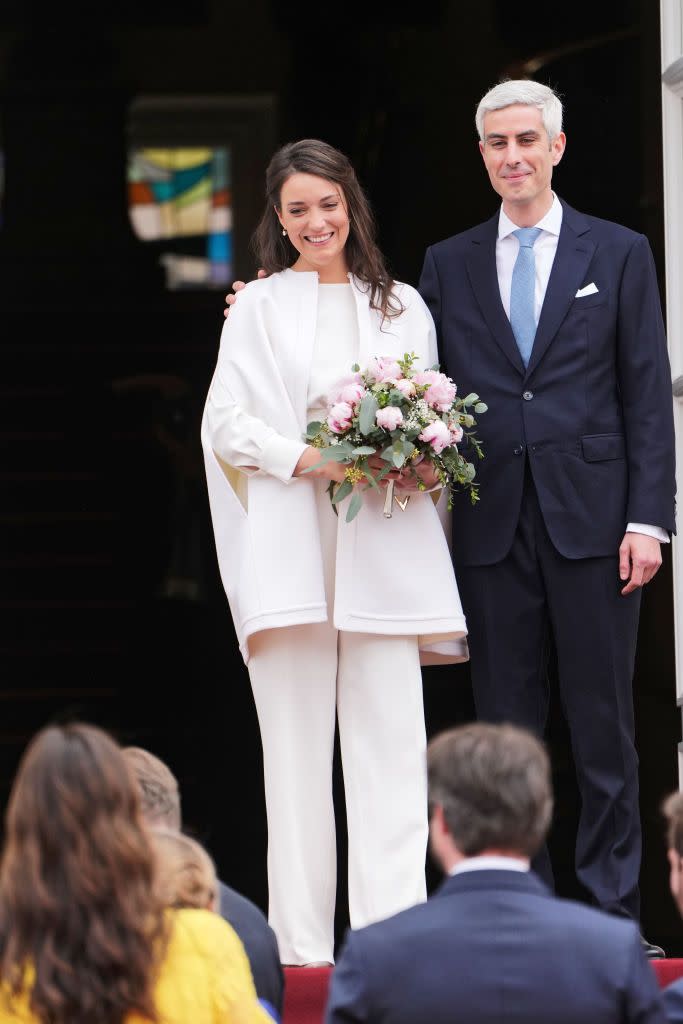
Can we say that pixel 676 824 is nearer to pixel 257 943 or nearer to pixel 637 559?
pixel 257 943

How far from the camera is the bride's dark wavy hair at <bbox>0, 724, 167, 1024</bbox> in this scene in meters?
2.39

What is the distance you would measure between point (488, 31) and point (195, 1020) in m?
6.32

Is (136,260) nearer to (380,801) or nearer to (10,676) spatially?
(10,676)

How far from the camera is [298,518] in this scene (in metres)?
4.12

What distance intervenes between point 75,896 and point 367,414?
5.43 ft

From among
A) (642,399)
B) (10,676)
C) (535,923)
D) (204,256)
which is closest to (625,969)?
(535,923)

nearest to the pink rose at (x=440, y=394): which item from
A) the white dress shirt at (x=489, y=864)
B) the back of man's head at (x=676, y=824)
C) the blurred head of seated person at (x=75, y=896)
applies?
the back of man's head at (x=676, y=824)

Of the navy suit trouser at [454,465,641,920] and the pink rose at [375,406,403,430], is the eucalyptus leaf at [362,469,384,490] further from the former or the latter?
the navy suit trouser at [454,465,641,920]

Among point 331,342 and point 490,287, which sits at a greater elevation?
point 490,287

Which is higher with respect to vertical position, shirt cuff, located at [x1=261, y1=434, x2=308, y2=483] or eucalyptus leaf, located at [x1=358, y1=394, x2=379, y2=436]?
eucalyptus leaf, located at [x1=358, y1=394, x2=379, y2=436]

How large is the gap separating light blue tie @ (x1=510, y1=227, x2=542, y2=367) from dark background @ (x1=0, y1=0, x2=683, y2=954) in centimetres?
282

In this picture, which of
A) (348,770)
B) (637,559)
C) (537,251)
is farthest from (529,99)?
(348,770)

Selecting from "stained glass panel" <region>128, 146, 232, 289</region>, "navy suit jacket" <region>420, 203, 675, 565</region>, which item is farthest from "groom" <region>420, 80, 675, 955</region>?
"stained glass panel" <region>128, 146, 232, 289</region>

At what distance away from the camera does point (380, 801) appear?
412 cm
